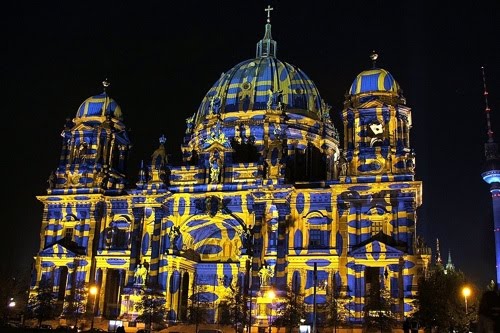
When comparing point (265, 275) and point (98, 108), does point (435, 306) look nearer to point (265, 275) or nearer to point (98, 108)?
point (265, 275)

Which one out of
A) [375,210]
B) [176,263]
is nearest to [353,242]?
[375,210]

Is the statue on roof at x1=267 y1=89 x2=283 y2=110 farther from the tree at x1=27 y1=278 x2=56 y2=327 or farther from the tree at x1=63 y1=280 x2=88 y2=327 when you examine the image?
the tree at x1=27 y1=278 x2=56 y2=327

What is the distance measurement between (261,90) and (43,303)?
38507 millimetres

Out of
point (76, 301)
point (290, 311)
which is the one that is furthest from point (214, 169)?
point (76, 301)

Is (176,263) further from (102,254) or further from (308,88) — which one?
(308,88)

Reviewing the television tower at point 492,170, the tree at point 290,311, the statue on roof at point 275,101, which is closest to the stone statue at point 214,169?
the statue on roof at point 275,101

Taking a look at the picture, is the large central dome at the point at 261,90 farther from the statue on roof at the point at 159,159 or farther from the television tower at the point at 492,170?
the television tower at the point at 492,170

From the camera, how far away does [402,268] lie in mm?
61562

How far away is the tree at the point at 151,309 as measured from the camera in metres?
62.8

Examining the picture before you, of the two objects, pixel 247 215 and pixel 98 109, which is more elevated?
pixel 98 109

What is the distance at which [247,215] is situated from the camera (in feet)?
227

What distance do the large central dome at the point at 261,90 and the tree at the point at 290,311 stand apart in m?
29.0

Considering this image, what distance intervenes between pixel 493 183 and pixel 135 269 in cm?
7350

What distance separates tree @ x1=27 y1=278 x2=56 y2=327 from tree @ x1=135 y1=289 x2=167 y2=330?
940 cm
